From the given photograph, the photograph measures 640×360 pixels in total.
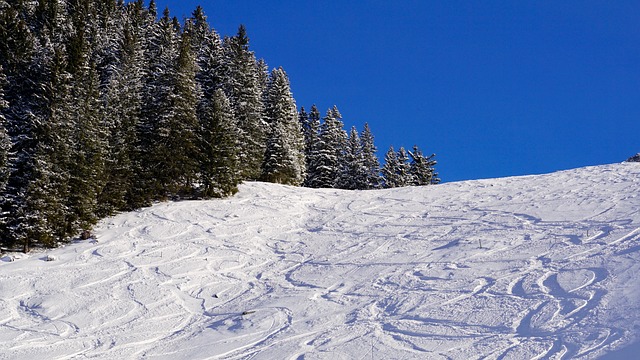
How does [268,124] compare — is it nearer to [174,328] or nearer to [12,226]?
[12,226]

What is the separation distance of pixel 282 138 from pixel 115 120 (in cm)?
1536

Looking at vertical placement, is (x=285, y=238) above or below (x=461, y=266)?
above

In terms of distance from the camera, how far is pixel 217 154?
28984mm

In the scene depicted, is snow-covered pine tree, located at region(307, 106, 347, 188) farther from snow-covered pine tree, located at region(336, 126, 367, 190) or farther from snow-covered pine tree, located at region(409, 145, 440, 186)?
snow-covered pine tree, located at region(409, 145, 440, 186)

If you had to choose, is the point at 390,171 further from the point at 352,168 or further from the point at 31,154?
the point at 31,154

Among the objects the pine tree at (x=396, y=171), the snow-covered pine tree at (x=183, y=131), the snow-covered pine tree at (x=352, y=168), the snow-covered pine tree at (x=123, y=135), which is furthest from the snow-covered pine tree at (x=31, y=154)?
the pine tree at (x=396, y=171)

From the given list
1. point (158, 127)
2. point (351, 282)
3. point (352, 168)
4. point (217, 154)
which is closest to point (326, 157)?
point (352, 168)

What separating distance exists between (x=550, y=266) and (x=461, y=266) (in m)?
2.41

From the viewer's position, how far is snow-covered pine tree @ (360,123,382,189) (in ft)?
167

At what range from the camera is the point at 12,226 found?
20.1m

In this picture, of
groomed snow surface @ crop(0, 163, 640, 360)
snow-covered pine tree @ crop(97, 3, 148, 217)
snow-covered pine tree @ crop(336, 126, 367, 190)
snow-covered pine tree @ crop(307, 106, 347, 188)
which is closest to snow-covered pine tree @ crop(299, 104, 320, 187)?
snow-covered pine tree @ crop(307, 106, 347, 188)

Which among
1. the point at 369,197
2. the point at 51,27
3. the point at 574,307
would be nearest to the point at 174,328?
the point at 574,307

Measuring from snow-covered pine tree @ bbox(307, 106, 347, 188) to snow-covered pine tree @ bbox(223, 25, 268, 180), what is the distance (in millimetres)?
11768

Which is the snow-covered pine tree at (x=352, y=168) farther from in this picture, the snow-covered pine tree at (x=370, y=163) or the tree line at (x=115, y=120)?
the tree line at (x=115, y=120)
